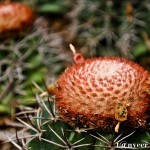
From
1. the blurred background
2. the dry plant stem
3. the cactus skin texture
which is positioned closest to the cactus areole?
the cactus skin texture

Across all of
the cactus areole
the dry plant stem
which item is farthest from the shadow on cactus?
the dry plant stem

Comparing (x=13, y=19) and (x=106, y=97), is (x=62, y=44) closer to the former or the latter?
(x=13, y=19)

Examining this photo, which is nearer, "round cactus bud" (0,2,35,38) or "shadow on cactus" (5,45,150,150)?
"shadow on cactus" (5,45,150,150)

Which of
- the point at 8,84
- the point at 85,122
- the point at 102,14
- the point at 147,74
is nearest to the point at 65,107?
the point at 85,122

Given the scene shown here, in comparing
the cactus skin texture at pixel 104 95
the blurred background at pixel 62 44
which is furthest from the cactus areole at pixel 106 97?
the blurred background at pixel 62 44

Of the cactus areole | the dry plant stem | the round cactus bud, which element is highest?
the cactus areole

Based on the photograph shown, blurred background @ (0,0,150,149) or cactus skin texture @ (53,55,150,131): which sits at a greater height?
cactus skin texture @ (53,55,150,131)

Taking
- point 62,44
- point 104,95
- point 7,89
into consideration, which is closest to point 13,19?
point 7,89

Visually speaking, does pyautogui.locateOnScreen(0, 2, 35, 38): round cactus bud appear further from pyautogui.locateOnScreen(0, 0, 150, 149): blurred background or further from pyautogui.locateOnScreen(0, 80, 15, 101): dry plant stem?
pyautogui.locateOnScreen(0, 80, 15, 101): dry plant stem
